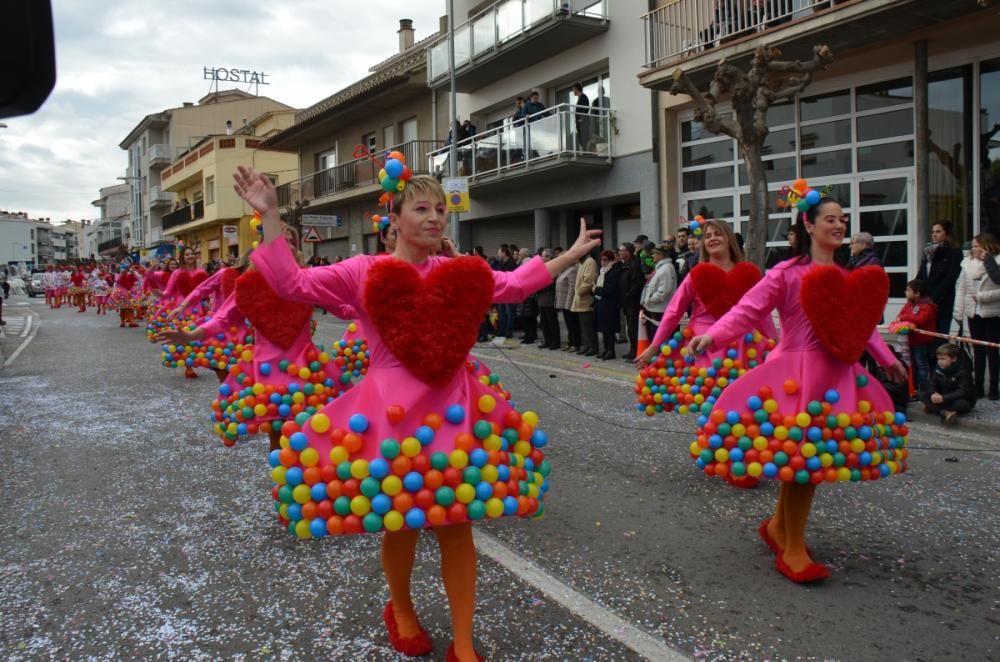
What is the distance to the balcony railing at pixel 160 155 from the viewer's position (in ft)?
191

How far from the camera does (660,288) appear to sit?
36.8 ft

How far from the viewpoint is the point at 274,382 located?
532cm

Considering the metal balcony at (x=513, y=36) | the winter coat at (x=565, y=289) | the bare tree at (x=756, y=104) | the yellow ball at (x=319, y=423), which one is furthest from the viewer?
the metal balcony at (x=513, y=36)

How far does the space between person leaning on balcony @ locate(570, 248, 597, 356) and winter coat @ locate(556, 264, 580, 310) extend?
218 millimetres

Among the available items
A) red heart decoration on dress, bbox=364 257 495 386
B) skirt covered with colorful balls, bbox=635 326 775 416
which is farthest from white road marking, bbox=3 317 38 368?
red heart decoration on dress, bbox=364 257 495 386

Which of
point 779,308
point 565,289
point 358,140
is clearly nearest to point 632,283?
point 565,289

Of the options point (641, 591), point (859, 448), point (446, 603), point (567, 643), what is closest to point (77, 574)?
point (446, 603)

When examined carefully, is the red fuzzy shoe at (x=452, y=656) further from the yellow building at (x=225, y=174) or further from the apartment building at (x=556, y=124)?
the yellow building at (x=225, y=174)

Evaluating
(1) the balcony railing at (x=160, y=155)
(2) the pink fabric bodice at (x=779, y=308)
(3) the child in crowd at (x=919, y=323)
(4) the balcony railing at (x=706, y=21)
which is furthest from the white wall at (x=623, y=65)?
(1) the balcony railing at (x=160, y=155)

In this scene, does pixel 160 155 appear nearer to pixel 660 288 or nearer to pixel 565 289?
pixel 565 289

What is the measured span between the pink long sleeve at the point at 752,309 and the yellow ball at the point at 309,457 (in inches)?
85.7

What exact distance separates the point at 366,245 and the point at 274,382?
25269 mm

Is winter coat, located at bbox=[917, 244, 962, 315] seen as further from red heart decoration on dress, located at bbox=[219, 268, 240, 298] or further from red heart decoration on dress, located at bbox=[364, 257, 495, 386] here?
red heart decoration on dress, located at bbox=[364, 257, 495, 386]

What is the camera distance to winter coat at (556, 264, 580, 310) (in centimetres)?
1380
